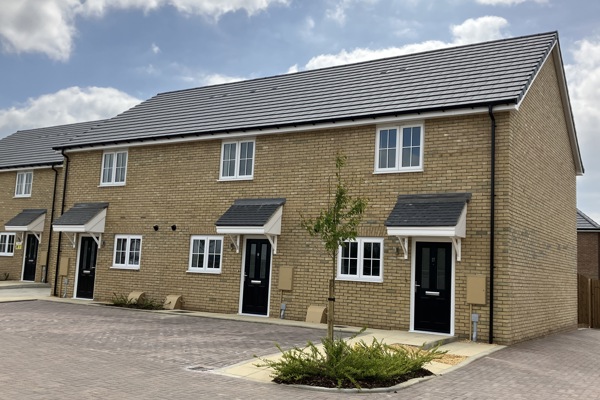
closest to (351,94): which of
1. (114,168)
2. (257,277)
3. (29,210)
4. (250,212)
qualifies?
(250,212)

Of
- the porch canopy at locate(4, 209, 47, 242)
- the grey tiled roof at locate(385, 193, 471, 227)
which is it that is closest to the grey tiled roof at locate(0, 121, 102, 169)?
the porch canopy at locate(4, 209, 47, 242)

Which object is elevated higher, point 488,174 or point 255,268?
point 488,174

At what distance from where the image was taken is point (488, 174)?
13375 mm

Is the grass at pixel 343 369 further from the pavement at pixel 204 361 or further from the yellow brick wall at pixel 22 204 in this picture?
the yellow brick wall at pixel 22 204

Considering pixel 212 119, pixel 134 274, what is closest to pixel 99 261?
pixel 134 274

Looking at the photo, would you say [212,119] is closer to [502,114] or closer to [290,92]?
[290,92]

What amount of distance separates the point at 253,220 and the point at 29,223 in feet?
45.8

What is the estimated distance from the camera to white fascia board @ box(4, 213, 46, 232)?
975 inches

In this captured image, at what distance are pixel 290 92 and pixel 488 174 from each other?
8053 millimetres

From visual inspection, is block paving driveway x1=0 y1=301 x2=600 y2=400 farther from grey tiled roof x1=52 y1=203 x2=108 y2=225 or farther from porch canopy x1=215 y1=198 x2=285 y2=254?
grey tiled roof x1=52 y1=203 x2=108 y2=225

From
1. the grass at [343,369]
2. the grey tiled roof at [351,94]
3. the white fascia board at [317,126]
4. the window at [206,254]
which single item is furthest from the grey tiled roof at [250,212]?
the grass at [343,369]

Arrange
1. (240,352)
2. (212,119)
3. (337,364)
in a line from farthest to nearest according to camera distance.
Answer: (212,119)
(240,352)
(337,364)

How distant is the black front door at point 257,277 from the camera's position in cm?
1644

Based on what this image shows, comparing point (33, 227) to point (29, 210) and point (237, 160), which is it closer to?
point (29, 210)
